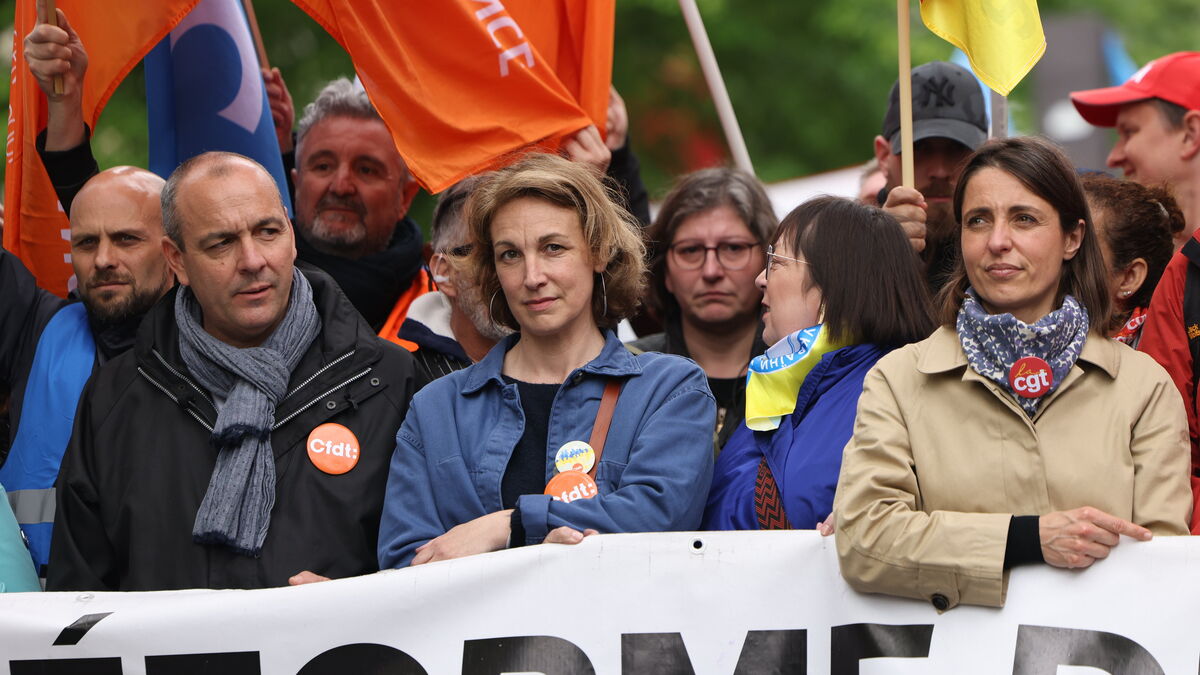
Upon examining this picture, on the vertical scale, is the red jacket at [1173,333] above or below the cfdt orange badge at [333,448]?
above

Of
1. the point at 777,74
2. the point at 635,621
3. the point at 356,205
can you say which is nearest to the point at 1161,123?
the point at 356,205

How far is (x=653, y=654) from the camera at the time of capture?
153 inches

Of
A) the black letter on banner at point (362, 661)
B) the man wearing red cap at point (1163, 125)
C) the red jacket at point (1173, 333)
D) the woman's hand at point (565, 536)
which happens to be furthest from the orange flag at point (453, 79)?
the man wearing red cap at point (1163, 125)

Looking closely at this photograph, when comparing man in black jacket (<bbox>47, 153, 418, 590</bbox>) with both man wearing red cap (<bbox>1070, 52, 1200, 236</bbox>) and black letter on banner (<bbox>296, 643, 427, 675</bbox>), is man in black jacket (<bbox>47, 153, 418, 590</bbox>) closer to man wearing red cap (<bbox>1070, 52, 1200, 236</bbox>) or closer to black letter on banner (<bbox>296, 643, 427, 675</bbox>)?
black letter on banner (<bbox>296, 643, 427, 675</bbox>)

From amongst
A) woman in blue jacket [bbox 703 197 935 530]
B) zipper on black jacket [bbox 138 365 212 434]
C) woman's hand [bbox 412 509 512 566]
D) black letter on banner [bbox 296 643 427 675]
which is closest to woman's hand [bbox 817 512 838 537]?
woman in blue jacket [bbox 703 197 935 530]

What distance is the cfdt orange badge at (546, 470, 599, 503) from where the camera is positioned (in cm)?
406

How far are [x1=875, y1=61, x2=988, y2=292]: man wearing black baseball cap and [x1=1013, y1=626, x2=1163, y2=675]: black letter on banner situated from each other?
182cm

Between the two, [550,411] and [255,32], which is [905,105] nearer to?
[550,411]

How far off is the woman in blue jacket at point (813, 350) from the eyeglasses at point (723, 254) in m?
1.04

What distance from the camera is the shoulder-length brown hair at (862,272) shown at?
4.36 m

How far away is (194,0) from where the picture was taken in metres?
5.47

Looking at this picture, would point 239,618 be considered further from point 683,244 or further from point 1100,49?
point 1100,49

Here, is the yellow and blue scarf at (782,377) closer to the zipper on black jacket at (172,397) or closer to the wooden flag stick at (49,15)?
the zipper on black jacket at (172,397)

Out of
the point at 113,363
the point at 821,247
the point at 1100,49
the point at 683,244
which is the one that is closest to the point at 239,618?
the point at 113,363
